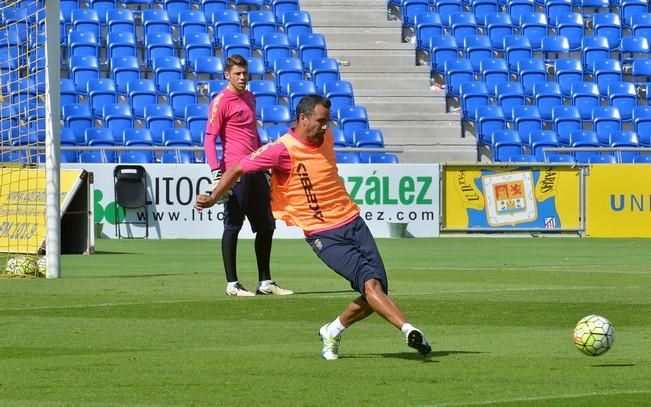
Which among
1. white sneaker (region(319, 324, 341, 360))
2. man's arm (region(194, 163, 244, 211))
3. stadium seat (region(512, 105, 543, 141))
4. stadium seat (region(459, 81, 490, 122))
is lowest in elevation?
white sneaker (region(319, 324, 341, 360))

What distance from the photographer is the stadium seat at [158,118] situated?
28.5 m

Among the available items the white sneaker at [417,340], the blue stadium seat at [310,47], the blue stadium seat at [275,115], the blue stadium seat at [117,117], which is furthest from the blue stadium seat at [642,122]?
the white sneaker at [417,340]

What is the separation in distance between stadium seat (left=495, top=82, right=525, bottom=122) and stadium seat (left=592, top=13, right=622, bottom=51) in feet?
12.5

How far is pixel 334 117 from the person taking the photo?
29672 mm

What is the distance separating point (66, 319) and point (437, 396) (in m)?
4.92

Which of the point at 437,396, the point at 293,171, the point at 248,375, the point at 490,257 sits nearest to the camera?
the point at 437,396

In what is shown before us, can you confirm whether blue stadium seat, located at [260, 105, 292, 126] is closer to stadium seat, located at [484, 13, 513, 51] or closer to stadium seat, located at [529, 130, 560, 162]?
stadium seat, located at [529, 130, 560, 162]

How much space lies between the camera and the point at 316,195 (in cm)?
914

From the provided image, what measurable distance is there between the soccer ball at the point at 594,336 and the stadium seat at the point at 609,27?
26.7 meters

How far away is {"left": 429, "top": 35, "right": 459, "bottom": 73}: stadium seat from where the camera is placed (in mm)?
32594

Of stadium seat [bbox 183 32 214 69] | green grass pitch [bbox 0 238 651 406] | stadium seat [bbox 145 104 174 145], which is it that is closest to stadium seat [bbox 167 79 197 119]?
→ stadium seat [bbox 145 104 174 145]

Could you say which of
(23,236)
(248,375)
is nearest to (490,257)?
(23,236)

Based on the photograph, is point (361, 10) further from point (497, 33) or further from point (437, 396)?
point (437, 396)

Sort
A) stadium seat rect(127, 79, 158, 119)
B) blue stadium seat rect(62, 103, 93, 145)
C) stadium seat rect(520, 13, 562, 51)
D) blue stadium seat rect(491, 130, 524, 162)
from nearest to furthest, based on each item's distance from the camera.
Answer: blue stadium seat rect(62, 103, 93, 145)
stadium seat rect(127, 79, 158, 119)
blue stadium seat rect(491, 130, 524, 162)
stadium seat rect(520, 13, 562, 51)
